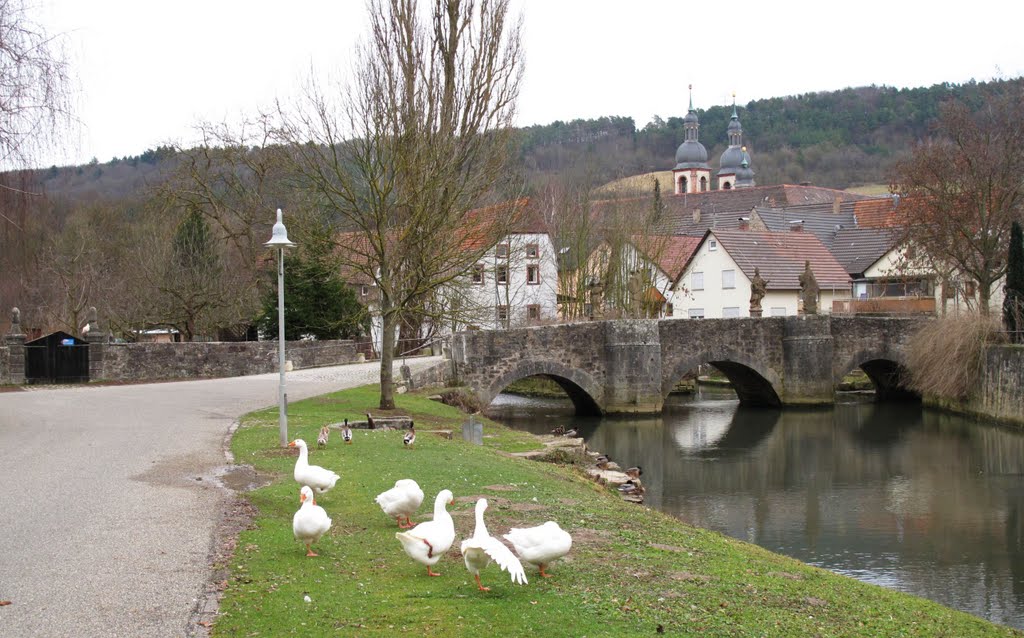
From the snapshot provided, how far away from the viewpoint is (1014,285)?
32781 millimetres

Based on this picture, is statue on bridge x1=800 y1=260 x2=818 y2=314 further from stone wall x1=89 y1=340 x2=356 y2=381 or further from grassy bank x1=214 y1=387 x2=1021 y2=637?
grassy bank x1=214 y1=387 x2=1021 y2=637

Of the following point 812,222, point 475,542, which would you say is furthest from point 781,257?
point 475,542

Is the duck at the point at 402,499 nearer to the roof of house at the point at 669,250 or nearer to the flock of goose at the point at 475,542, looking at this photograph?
the flock of goose at the point at 475,542

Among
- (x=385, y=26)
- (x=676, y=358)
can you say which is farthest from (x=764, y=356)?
(x=385, y=26)

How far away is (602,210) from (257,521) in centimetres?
3766

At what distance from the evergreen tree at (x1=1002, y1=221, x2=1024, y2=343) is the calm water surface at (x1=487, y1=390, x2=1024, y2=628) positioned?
347 cm

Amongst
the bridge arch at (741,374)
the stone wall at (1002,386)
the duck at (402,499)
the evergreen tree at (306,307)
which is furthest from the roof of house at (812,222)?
the duck at (402,499)

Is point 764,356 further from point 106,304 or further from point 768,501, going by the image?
point 106,304

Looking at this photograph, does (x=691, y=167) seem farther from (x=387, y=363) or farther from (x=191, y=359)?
(x=387, y=363)

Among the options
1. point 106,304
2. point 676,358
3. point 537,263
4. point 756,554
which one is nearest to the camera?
point 756,554

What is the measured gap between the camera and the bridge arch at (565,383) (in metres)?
32.4

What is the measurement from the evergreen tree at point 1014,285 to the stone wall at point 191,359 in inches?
874

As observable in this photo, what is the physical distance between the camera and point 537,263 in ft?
165

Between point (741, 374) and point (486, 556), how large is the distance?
33187mm
